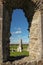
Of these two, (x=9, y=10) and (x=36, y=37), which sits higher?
(x=9, y=10)

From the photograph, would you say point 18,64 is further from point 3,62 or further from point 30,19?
point 30,19

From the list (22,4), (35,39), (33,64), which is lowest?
(33,64)

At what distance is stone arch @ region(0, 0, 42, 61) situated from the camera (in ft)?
30.6

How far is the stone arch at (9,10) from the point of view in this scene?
9312 mm

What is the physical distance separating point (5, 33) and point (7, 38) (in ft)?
1.31

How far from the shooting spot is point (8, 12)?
1009 cm

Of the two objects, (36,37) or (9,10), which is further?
(9,10)

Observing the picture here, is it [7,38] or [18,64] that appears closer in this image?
[18,64]

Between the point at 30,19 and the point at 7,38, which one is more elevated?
the point at 30,19

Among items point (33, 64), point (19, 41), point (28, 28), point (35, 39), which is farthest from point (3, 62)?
point (19, 41)

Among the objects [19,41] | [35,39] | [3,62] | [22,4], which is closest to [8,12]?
[22,4]

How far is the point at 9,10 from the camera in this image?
33.8ft

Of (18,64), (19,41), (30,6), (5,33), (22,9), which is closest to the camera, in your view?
(18,64)

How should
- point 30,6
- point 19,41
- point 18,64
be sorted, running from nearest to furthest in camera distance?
point 18,64 → point 30,6 → point 19,41
